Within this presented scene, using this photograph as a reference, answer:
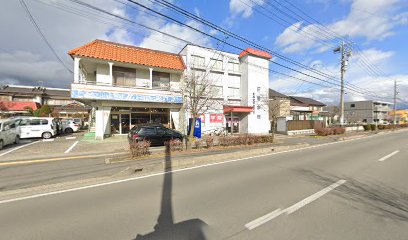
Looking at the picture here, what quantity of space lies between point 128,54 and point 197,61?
7.60m

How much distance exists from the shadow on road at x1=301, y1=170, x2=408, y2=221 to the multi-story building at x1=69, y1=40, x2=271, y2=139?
16257 mm

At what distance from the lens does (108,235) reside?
3.36 metres

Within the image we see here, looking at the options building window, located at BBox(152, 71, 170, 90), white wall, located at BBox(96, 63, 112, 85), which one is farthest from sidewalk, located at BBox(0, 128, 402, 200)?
building window, located at BBox(152, 71, 170, 90)

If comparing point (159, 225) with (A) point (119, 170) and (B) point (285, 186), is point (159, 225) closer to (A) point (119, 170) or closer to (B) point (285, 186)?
(B) point (285, 186)

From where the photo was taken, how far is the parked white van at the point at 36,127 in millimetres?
17719

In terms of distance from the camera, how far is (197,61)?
23672 millimetres

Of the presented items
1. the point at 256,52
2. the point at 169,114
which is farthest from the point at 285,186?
the point at 256,52

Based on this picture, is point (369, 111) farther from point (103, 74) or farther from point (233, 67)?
point (103, 74)

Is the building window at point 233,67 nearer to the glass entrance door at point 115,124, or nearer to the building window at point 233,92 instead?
the building window at point 233,92

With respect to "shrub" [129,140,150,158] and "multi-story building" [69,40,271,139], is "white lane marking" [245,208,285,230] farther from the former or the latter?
"multi-story building" [69,40,271,139]

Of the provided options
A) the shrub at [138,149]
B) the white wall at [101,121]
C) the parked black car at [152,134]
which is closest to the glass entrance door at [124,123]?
the white wall at [101,121]

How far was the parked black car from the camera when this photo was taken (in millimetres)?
12936

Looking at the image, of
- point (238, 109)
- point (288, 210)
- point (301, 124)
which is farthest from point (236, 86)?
point (288, 210)

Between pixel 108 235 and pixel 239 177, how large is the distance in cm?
444
